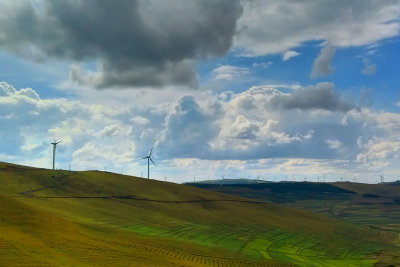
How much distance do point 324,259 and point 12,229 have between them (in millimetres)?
104353

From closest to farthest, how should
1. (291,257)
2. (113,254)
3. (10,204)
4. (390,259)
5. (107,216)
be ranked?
(113,254)
(10,204)
(291,257)
(390,259)
(107,216)

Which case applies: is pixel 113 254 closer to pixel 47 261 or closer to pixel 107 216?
pixel 47 261

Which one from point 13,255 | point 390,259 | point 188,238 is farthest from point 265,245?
point 13,255

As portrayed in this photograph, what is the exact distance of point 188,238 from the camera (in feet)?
477

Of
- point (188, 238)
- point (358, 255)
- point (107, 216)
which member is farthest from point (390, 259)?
point (107, 216)

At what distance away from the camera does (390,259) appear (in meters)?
154

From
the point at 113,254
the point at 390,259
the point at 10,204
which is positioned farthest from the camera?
the point at 390,259

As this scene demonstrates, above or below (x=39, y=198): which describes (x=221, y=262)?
below

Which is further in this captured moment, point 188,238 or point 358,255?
point 358,255

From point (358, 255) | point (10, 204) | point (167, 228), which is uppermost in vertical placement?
point (10, 204)

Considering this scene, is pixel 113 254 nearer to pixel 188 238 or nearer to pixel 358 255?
pixel 188 238

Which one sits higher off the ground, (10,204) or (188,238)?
(10,204)

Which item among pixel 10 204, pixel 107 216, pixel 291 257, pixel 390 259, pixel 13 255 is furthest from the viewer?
pixel 107 216

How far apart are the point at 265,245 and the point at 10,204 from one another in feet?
295
